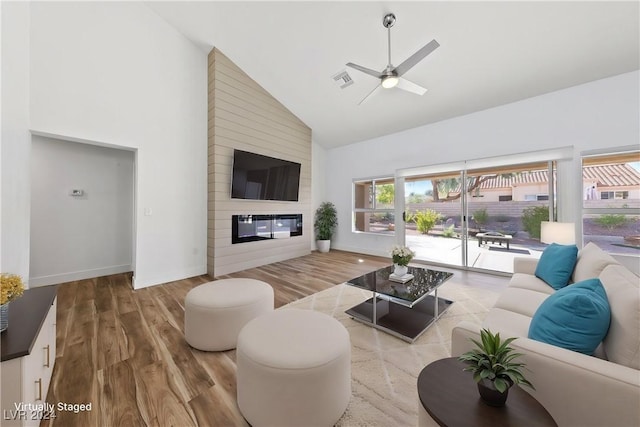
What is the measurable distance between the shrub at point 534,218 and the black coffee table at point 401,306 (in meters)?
2.46

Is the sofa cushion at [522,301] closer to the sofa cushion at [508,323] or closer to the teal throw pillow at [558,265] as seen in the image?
the sofa cushion at [508,323]

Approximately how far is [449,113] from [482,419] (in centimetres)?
484

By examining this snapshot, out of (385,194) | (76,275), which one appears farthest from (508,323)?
(76,275)

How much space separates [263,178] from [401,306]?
3436 millimetres

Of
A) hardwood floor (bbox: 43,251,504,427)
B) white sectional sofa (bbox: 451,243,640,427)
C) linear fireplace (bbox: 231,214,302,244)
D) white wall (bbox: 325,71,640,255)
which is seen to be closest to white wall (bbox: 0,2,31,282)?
hardwood floor (bbox: 43,251,504,427)

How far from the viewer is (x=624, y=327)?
39.6 inches

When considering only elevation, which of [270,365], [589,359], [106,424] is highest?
[589,359]

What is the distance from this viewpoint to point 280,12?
3.24m

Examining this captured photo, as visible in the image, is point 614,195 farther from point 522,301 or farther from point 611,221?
point 522,301

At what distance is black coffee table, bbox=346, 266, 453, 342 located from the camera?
7.20 ft

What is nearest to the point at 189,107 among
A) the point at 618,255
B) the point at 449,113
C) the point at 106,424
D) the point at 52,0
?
the point at 52,0

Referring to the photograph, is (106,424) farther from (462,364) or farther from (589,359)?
(589,359)

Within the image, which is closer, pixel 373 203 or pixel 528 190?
pixel 528 190

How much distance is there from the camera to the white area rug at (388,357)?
1409 mm
